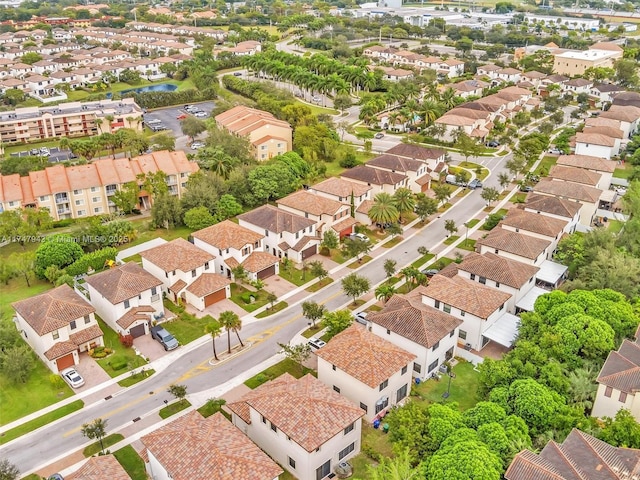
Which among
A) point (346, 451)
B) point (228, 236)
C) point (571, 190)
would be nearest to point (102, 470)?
point (346, 451)

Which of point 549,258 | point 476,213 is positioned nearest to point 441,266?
point 549,258

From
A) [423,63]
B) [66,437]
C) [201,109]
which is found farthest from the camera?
[423,63]

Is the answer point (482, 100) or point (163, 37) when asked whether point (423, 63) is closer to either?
point (482, 100)

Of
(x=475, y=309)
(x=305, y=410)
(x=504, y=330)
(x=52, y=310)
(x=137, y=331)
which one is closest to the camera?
(x=305, y=410)

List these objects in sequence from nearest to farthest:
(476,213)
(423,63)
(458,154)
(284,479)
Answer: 1. (284,479)
2. (476,213)
3. (458,154)
4. (423,63)

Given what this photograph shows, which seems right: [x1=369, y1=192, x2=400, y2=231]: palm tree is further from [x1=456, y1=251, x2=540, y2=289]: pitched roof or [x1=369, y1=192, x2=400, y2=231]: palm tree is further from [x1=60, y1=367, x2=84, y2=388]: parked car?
[x1=60, y1=367, x2=84, y2=388]: parked car

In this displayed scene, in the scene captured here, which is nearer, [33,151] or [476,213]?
[476,213]

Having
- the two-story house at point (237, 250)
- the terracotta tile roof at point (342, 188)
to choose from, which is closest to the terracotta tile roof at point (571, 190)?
the terracotta tile roof at point (342, 188)

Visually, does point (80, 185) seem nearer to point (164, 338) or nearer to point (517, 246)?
point (164, 338)
